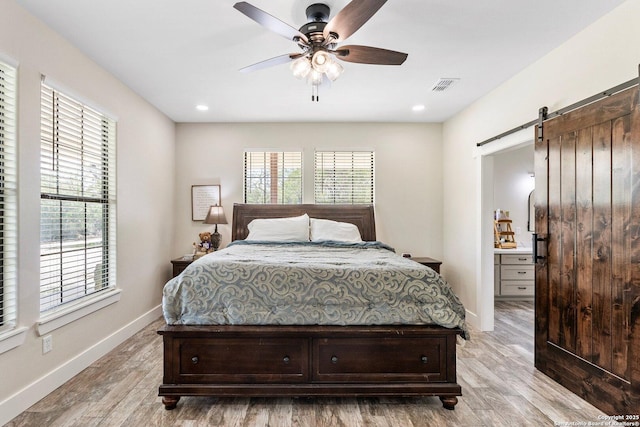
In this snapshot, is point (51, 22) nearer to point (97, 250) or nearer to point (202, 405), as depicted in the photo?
point (97, 250)

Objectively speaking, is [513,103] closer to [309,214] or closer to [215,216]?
[309,214]

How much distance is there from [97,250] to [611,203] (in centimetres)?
409

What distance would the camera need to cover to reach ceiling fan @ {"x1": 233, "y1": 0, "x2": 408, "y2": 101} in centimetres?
183

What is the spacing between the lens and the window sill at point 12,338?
2010 millimetres

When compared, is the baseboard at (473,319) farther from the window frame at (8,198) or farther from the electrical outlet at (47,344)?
the window frame at (8,198)

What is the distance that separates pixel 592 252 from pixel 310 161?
3.42 meters

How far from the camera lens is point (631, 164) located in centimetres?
198

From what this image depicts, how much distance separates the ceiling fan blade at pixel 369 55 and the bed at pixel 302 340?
4.79 ft

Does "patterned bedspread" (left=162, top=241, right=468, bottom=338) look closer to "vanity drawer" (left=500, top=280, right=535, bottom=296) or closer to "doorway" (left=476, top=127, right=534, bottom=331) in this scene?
"doorway" (left=476, top=127, right=534, bottom=331)

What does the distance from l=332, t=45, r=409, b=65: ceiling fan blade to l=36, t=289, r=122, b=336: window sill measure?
2.78 m

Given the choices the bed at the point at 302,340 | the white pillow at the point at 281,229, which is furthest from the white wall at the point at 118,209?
the white pillow at the point at 281,229

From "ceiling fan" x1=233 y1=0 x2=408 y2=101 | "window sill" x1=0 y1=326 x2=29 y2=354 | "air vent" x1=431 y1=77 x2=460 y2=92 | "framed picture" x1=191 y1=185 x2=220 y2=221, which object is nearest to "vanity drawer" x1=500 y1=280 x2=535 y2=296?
"air vent" x1=431 y1=77 x2=460 y2=92

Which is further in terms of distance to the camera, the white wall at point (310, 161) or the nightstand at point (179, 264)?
the white wall at point (310, 161)

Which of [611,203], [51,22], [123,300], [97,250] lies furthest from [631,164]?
[123,300]
